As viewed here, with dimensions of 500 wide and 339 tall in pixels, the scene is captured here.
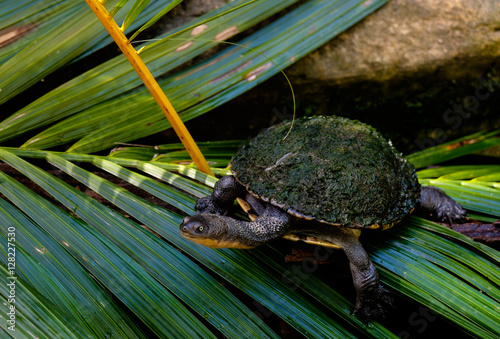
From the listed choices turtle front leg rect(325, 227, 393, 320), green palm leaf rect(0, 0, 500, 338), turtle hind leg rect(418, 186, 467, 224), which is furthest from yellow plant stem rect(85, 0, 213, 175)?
turtle hind leg rect(418, 186, 467, 224)

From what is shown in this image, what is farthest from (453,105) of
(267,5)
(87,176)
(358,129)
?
(87,176)

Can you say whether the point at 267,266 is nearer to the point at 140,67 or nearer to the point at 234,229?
the point at 234,229

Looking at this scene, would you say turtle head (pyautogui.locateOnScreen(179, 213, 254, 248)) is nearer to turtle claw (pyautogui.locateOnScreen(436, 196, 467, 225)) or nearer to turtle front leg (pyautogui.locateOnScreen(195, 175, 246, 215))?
turtle front leg (pyautogui.locateOnScreen(195, 175, 246, 215))

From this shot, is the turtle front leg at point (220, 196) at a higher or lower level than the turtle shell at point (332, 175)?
higher

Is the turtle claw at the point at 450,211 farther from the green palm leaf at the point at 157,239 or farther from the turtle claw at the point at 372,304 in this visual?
the turtle claw at the point at 372,304

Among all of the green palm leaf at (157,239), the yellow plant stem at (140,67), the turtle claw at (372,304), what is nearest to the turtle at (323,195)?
the turtle claw at (372,304)

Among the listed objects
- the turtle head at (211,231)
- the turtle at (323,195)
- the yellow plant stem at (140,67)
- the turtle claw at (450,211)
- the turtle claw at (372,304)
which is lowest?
the turtle claw at (450,211)

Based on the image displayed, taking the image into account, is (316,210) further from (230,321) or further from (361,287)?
(230,321)
